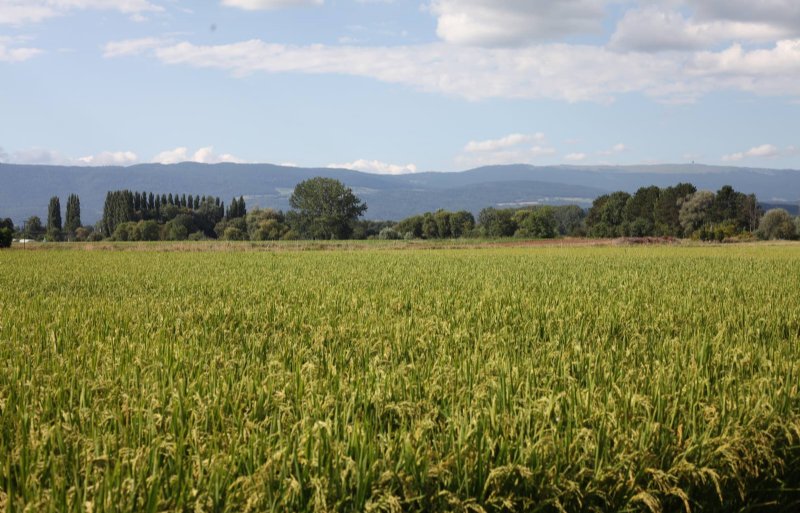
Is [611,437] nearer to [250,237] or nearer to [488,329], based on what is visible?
[488,329]

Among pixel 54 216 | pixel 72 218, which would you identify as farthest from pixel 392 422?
pixel 54 216

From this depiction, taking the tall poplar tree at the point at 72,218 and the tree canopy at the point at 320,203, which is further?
the tall poplar tree at the point at 72,218

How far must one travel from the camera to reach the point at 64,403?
215 inches

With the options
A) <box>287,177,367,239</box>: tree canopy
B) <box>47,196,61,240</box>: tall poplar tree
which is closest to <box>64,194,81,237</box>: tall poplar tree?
<box>47,196,61,240</box>: tall poplar tree

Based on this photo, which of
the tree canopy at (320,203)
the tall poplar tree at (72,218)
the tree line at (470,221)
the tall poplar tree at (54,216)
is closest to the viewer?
the tree line at (470,221)

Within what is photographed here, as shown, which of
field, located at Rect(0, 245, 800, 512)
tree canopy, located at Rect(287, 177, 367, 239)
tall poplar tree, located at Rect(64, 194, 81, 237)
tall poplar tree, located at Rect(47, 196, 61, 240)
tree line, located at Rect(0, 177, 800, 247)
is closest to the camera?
field, located at Rect(0, 245, 800, 512)

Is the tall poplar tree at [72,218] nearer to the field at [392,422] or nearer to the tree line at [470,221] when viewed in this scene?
the tree line at [470,221]

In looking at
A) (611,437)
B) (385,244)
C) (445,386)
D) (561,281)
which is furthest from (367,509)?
(385,244)

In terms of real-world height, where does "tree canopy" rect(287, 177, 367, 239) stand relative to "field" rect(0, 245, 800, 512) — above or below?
above

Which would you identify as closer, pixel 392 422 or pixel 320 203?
pixel 392 422

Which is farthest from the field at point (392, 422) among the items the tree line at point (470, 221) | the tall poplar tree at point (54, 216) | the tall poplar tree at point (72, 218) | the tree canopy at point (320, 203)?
the tall poplar tree at point (54, 216)

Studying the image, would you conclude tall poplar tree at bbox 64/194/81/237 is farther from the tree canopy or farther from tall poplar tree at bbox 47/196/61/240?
the tree canopy

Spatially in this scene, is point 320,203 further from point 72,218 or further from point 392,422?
point 392,422

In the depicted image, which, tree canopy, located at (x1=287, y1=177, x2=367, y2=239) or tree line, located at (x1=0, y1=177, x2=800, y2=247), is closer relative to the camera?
tree line, located at (x1=0, y1=177, x2=800, y2=247)
